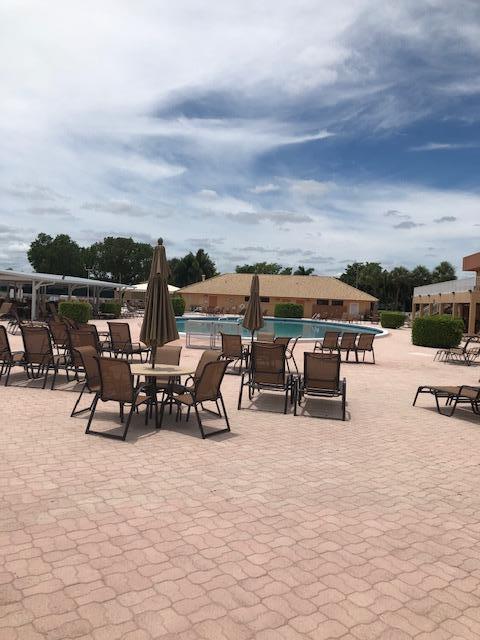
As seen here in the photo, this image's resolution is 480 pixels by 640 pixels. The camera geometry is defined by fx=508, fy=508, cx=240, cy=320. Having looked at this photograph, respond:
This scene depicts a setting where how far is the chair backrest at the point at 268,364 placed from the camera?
7450 millimetres

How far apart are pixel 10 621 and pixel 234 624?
3.49 feet

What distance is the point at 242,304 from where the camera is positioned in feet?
153

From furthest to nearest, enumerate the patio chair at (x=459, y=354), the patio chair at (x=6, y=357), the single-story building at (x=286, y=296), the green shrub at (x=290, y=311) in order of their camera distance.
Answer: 1. the single-story building at (x=286, y=296)
2. the green shrub at (x=290, y=311)
3. the patio chair at (x=459, y=354)
4. the patio chair at (x=6, y=357)

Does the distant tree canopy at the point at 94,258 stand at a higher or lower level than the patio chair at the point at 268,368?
higher

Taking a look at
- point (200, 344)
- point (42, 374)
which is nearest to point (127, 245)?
point (200, 344)

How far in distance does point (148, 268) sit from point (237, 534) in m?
71.8

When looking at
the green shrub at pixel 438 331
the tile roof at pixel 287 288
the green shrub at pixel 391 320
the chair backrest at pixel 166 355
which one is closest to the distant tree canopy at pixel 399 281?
the tile roof at pixel 287 288

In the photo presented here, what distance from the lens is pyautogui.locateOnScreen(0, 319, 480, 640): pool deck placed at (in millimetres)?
2521

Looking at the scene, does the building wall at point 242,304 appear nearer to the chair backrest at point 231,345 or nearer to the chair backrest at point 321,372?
the chair backrest at point 231,345

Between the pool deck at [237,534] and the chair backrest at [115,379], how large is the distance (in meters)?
0.50

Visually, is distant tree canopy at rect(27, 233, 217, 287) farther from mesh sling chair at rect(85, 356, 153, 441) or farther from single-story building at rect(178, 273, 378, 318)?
mesh sling chair at rect(85, 356, 153, 441)

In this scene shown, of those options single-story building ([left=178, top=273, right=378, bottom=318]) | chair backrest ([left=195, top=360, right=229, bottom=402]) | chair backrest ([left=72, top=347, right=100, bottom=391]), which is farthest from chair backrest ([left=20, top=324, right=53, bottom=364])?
single-story building ([left=178, top=273, right=378, bottom=318])

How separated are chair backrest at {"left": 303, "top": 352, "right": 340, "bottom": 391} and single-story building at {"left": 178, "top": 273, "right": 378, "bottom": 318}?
38189 mm

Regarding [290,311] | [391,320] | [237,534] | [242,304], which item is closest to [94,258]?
[242,304]
